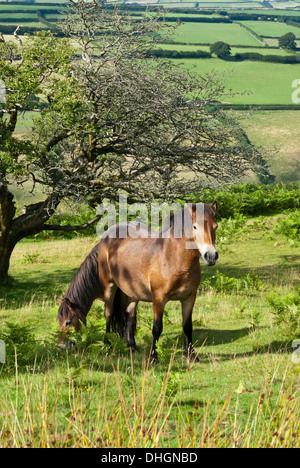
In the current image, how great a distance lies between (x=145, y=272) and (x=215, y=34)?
99.9 meters

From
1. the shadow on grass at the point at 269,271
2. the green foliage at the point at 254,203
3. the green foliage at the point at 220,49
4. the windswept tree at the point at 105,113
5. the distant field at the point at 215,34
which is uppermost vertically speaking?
the distant field at the point at 215,34

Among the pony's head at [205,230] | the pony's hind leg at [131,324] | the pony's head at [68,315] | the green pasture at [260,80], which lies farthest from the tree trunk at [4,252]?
the green pasture at [260,80]

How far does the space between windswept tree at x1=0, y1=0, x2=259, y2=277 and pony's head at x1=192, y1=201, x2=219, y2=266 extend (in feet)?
23.2

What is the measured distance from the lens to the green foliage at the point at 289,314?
32.6 ft

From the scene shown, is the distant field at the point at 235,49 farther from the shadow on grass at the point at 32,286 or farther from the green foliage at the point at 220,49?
the shadow on grass at the point at 32,286

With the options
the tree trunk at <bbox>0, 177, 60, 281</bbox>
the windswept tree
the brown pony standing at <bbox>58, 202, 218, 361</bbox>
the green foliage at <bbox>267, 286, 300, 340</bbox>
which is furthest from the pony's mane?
the tree trunk at <bbox>0, 177, 60, 281</bbox>

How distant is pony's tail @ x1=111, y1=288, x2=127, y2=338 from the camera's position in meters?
10.5

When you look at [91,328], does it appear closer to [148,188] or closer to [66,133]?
[148,188]

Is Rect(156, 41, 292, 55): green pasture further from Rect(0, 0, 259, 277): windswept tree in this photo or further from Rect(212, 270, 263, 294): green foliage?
Rect(212, 270, 263, 294): green foliage

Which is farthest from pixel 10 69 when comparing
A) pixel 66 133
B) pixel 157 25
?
pixel 157 25

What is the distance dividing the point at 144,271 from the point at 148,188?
6.34 m

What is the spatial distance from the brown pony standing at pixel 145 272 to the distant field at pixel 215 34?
9005 centimetres

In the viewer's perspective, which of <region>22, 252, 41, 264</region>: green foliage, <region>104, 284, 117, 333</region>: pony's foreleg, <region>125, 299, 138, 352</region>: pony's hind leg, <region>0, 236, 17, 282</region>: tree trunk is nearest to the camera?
<region>125, 299, 138, 352</region>: pony's hind leg

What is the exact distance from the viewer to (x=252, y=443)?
191 inches
